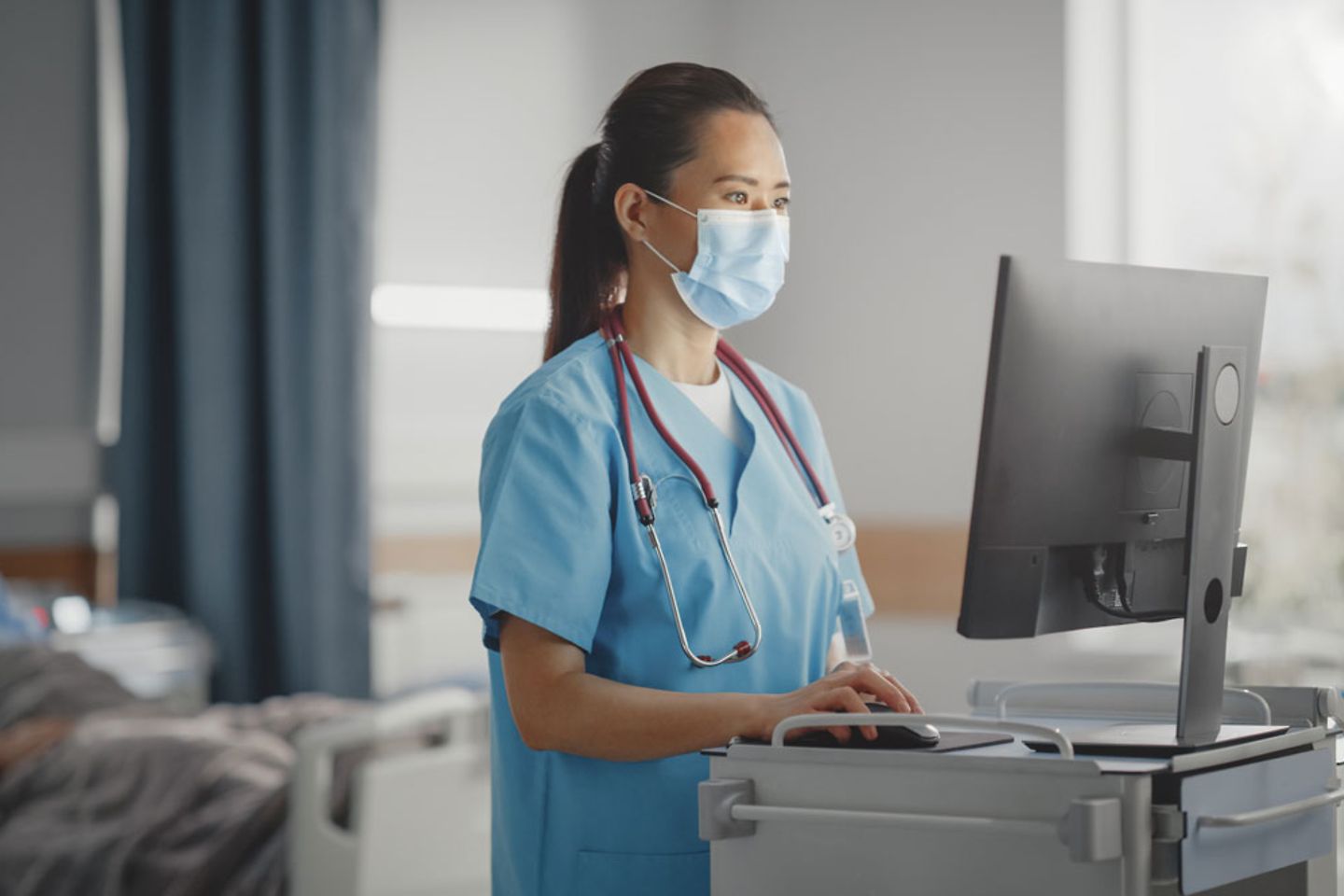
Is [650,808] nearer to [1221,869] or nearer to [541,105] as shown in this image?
[1221,869]

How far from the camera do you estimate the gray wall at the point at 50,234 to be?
3357 millimetres

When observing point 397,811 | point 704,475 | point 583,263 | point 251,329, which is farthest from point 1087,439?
point 251,329

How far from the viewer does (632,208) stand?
1.50 meters

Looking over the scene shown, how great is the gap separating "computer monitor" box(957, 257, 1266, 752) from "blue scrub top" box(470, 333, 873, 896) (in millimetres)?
273

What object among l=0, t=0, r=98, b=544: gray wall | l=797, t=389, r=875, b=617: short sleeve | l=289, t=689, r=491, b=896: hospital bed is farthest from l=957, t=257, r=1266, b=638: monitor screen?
l=0, t=0, r=98, b=544: gray wall

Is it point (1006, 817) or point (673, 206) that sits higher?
point (673, 206)

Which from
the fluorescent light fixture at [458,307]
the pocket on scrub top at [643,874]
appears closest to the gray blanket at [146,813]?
the pocket on scrub top at [643,874]

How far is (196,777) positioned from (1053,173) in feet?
6.70

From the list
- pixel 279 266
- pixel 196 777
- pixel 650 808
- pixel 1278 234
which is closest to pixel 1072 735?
pixel 650 808

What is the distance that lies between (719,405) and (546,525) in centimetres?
29

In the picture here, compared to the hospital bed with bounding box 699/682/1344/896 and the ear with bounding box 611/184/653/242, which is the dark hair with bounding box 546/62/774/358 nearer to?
the ear with bounding box 611/184/653/242

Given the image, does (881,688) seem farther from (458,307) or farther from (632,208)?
(458,307)

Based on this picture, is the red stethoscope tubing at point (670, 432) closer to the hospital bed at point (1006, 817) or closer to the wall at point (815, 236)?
the hospital bed at point (1006, 817)

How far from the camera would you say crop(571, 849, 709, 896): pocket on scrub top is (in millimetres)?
1302
